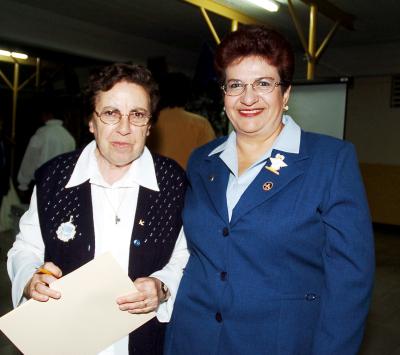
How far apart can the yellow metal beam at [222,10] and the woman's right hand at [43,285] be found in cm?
426

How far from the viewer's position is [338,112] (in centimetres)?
545

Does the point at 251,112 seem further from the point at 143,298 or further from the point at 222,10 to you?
the point at 222,10

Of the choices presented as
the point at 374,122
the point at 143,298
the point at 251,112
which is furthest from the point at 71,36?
the point at 143,298

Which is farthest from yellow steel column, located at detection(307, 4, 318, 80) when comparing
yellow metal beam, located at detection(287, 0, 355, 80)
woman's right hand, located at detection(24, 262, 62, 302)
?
→ woman's right hand, located at detection(24, 262, 62, 302)

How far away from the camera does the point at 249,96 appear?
1.61 meters

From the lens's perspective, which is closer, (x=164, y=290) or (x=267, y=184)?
(x=267, y=184)

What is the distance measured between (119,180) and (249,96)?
2.06 ft

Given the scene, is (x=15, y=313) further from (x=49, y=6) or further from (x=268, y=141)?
(x=49, y=6)

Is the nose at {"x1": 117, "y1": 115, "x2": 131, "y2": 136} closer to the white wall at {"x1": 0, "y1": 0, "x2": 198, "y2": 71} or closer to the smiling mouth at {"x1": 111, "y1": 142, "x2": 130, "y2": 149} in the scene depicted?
the smiling mouth at {"x1": 111, "y1": 142, "x2": 130, "y2": 149}

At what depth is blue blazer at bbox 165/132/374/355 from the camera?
144 centimetres

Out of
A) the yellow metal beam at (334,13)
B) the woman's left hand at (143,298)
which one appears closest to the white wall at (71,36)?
the yellow metal beam at (334,13)

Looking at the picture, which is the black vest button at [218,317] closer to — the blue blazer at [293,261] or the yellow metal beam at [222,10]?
the blue blazer at [293,261]

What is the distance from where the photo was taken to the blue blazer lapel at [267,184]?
4.99 ft

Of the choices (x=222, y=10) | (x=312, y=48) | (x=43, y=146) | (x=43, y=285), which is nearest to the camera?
(x=43, y=285)
